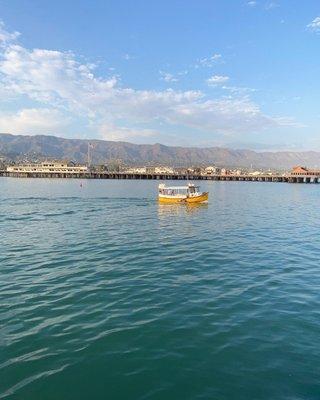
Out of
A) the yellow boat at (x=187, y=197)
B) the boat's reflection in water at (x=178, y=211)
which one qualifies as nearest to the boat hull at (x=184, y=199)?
the yellow boat at (x=187, y=197)

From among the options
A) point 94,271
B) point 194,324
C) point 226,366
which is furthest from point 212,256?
point 226,366

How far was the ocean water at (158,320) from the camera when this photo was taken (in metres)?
10.7

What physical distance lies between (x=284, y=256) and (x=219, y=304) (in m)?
11.9

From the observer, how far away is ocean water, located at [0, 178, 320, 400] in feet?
35.0

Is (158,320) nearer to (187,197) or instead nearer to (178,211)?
(178,211)

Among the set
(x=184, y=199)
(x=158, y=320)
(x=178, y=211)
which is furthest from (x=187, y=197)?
(x=158, y=320)

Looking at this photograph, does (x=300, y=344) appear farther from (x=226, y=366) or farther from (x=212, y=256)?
(x=212, y=256)

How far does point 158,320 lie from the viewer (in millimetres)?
14969

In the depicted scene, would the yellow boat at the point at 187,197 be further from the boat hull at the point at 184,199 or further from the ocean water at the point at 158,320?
the ocean water at the point at 158,320

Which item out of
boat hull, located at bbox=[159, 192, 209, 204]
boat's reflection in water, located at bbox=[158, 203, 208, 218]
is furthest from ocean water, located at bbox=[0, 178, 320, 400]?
boat hull, located at bbox=[159, 192, 209, 204]

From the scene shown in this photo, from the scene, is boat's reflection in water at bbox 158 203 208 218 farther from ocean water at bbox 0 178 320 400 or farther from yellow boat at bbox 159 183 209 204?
ocean water at bbox 0 178 320 400

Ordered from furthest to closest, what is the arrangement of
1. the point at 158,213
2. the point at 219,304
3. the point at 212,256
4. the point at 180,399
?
the point at 158,213, the point at 212,256, the point at 219,304, the point at 180,399

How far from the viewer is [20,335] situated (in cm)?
1334

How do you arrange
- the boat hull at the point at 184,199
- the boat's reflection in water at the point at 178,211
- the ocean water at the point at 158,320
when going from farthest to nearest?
the boat hull at the point at 184,199
the boat's reflection in water at the point at 178,211
the ocean water at the point at 158,320
